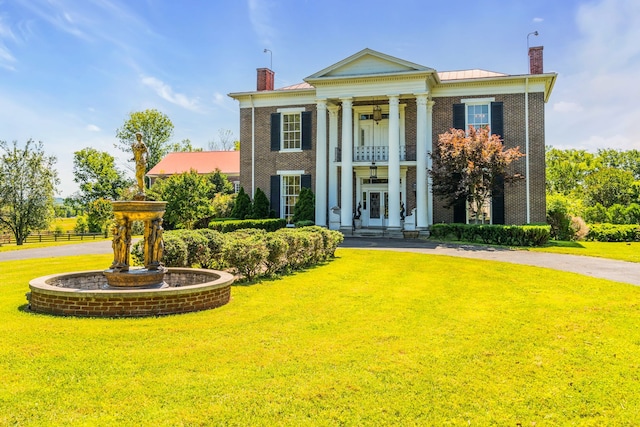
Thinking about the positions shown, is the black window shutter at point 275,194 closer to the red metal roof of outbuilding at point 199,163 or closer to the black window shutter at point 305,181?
the black window shutter at point 305,181

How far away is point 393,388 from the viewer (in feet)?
15.0

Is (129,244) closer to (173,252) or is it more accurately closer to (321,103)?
(173,252)

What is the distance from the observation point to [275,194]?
2655cm

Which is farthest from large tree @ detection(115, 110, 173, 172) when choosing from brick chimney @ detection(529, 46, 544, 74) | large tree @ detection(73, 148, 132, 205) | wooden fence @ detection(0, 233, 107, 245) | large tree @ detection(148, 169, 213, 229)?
brick chimney @ detection(529, 46, 544, 74)

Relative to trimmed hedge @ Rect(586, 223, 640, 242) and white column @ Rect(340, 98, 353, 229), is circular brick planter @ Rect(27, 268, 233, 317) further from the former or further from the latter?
trimmed hedge @ Rect(586, 223, 640, 242)

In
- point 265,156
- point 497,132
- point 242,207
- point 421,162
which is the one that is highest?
point 497,132

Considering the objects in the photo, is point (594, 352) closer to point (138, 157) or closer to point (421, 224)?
point (138, 157)

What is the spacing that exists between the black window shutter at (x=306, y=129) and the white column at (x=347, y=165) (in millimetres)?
2876

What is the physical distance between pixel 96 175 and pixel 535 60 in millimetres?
55797

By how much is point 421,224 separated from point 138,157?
16.4 metres

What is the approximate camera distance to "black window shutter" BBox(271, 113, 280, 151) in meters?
26.5

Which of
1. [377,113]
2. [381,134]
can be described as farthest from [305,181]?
[377,113]

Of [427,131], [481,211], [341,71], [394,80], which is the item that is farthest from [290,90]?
[481,211]

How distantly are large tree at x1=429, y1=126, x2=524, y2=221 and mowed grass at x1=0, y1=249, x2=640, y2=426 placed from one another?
11.9 metres
